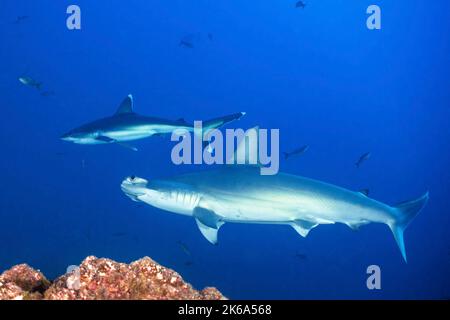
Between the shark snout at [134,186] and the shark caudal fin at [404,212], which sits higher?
the shark snout at [134,186]

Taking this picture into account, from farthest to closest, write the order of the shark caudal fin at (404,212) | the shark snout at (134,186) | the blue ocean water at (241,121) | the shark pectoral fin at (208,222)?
the blue ocean water at (241,121) < the shark caudal fin at (404,212) < the shark pectoral fin at (208,222) < the shark snout at (134,186)

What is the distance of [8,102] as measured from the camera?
179ft

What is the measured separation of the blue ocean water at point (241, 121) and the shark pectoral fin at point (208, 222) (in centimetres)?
1084

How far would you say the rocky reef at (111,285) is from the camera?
115 inches

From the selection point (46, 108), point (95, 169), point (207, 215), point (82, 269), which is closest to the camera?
point (82, 269)

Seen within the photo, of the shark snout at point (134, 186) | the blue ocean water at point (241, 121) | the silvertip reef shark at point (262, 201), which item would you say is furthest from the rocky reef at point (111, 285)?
the blue ocean water at point (241, 121)

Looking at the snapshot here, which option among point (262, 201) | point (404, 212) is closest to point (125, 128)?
point (262, 201)

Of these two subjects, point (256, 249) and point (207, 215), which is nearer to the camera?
point (207, 215)

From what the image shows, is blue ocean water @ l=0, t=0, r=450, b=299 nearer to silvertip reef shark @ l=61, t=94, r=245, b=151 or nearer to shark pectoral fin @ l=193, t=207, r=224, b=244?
silvertip reef shark @ l=61, t=94, r=245, b=151

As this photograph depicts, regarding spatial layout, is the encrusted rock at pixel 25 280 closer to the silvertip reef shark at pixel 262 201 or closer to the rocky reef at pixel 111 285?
the rocky reef at pixel 111 285
